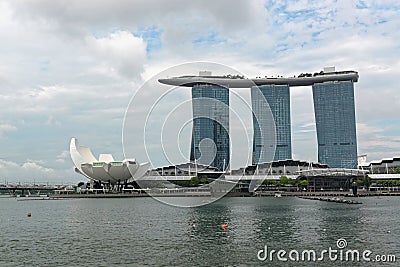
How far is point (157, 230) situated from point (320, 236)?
1160 cm

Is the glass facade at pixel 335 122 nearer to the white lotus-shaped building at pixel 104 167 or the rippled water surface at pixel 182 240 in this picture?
the white lotus-shaped building at pixel 104 167

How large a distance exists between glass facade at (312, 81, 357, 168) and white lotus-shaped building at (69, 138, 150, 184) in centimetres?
8266

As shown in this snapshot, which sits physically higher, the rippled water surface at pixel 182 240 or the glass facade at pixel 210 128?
the glass facade at pixel 210 128

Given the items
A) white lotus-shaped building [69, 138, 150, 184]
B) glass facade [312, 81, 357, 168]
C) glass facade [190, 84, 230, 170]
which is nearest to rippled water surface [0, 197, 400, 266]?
glass facade [190, 84, 230, 170]

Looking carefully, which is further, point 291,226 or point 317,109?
point 317,109

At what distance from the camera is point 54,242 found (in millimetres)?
30688

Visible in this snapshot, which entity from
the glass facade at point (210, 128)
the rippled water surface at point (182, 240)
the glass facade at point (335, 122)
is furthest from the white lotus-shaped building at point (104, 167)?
the glass facade at point (335, 122)

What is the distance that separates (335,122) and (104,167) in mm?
95251

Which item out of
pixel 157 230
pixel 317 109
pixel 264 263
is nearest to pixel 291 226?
pixel 157 230

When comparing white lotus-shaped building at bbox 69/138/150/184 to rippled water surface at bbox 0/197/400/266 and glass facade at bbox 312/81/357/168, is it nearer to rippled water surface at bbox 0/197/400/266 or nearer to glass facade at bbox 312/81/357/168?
rippled water surface at bbox 0/197/400/266

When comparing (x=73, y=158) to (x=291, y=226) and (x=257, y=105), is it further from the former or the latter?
(x=291, y=226)

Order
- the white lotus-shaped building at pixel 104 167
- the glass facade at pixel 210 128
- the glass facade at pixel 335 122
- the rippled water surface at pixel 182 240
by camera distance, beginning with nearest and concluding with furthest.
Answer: the rippled water surface at pixel 182 240, the glass facade at pixel 210 128, the white lotus-shaped building at pixel 104 167, the glass facade at pixel 335 122

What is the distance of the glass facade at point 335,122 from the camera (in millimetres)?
171750

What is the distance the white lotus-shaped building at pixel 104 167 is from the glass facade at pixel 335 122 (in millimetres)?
82658
